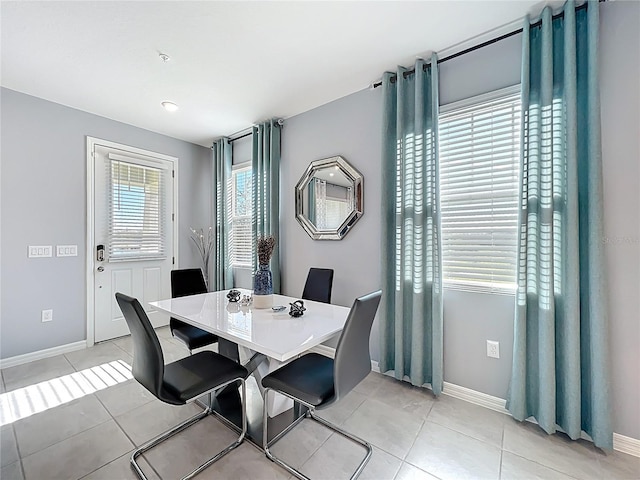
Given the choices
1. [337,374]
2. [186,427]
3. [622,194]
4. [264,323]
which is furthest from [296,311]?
[622,194]

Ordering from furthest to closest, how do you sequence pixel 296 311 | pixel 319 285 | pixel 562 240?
1. pixel 319 285
2. pixel 296 311
3. pixel 562 240

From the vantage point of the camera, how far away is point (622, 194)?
5.42 ft

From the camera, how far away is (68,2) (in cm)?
173

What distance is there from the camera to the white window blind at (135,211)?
346 cm

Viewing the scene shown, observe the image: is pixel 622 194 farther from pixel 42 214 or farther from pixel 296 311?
pixel 42 214

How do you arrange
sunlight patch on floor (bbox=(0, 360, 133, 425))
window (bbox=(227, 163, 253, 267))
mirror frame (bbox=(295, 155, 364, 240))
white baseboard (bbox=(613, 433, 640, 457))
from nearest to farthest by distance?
white baseboard (bbox=(613, 433, 640, 457)) → sunlight patch on floor (bbox=(0, 360, 133, 425)) → mirror frame (bbox=(295, 155, 364, 240)) → window (bbox=(227, 163, 253, 267))

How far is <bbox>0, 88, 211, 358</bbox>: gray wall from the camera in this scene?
2.74 meters

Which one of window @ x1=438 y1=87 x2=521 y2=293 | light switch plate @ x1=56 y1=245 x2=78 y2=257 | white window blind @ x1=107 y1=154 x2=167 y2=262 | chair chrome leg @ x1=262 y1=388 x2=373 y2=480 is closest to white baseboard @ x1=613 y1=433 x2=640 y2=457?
window @ x1=438 y1=87 x2=521 y2=293

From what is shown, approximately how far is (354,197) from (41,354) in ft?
12.0

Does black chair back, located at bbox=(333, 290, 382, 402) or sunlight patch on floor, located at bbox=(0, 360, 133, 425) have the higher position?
black chair back, located at bbox=(333, 290, 382, 402)

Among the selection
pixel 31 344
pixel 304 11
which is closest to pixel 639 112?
pixel 304 11

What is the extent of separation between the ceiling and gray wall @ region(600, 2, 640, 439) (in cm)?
55

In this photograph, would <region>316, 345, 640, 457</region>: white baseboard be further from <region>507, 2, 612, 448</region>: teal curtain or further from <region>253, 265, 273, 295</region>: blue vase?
<region>253, 265, 273, 295</region>: blue vase

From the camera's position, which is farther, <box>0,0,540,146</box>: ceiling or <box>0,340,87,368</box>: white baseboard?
<box>0,340,87,368</box>: white baseboard
